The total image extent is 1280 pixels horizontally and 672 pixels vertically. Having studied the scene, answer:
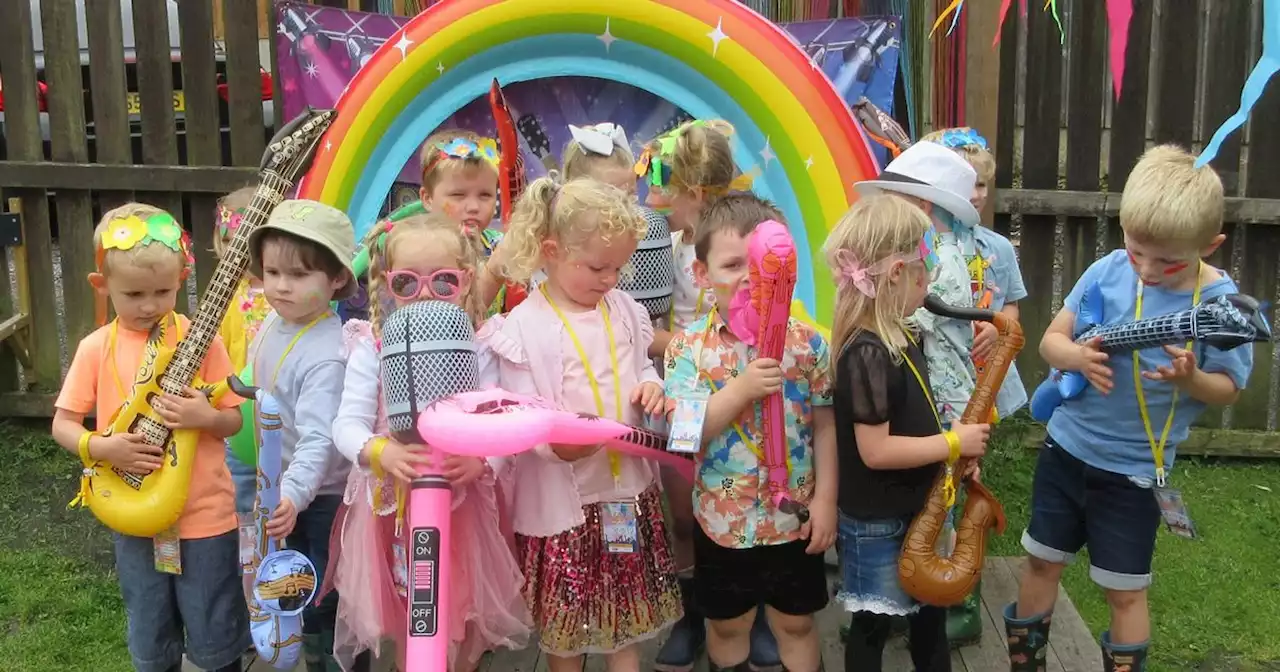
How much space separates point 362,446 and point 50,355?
3.41 metres

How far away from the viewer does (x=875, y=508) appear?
7.93ft

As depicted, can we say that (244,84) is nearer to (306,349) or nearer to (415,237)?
(306,349)

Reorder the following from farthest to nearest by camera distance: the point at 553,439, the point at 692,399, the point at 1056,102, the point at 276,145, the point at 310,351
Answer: the point at 1056,102 → the point at 276,145 → the point at 310,351 → the point at 692,399 → the point at 553,439

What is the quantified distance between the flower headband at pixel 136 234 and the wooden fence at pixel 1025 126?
7.13 feet

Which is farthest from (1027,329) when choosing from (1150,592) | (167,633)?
(167,633)

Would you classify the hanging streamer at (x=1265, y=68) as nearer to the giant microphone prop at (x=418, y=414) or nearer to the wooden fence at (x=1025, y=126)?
the giant microphone prop at (x=418, y=414)

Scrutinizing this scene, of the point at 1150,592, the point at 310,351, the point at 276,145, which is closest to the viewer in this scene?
the point at 310,351

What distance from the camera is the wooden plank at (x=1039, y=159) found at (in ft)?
14.8

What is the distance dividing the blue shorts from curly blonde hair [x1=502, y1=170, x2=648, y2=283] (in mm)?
1212

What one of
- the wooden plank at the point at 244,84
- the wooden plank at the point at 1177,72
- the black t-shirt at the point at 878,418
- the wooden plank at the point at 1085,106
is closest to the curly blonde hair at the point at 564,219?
the black t-shirt at the point at 878,418

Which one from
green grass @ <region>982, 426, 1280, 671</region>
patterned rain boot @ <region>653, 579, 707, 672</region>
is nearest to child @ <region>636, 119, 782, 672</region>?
patterned rain boot @ <region>653, 579, 707, 672</region>

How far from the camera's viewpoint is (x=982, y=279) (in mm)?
3000

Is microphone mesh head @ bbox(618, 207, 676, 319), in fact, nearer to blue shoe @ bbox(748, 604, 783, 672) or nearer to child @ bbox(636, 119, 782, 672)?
child @ bbox(636, 119, 782, 672)

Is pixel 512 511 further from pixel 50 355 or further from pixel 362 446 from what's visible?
pixel 50 355
